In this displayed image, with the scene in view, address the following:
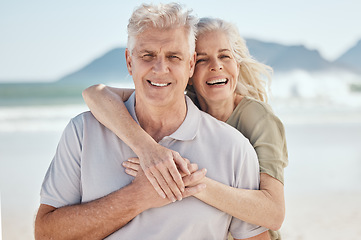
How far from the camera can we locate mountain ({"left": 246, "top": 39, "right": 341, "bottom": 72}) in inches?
975

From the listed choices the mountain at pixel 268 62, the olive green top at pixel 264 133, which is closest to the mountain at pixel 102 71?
the mountain at pixel 268 62

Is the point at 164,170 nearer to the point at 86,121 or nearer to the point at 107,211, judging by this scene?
the point at 107,211

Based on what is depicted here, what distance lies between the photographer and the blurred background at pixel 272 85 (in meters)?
5.34

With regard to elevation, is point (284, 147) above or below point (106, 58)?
below

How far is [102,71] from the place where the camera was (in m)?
27.7

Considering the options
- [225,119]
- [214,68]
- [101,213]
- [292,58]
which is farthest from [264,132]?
[292,58]

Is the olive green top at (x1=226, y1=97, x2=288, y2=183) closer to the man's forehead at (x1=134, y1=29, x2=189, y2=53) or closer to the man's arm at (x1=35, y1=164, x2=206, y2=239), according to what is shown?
the man's arm at (x1=35, y1=164, x2=206, y2=239)

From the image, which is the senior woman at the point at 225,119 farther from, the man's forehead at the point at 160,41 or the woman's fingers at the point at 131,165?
the man's forehead at the point at 160,41

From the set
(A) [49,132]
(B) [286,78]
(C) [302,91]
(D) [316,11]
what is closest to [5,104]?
(A) [49,132]

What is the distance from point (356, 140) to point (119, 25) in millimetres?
20366

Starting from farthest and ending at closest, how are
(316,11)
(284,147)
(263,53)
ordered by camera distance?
(263,53), (316,11), (284,147)

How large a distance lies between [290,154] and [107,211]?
20.4ft

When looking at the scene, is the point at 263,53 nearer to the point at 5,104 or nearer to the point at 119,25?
the point at 119,25

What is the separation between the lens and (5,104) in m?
15.8
